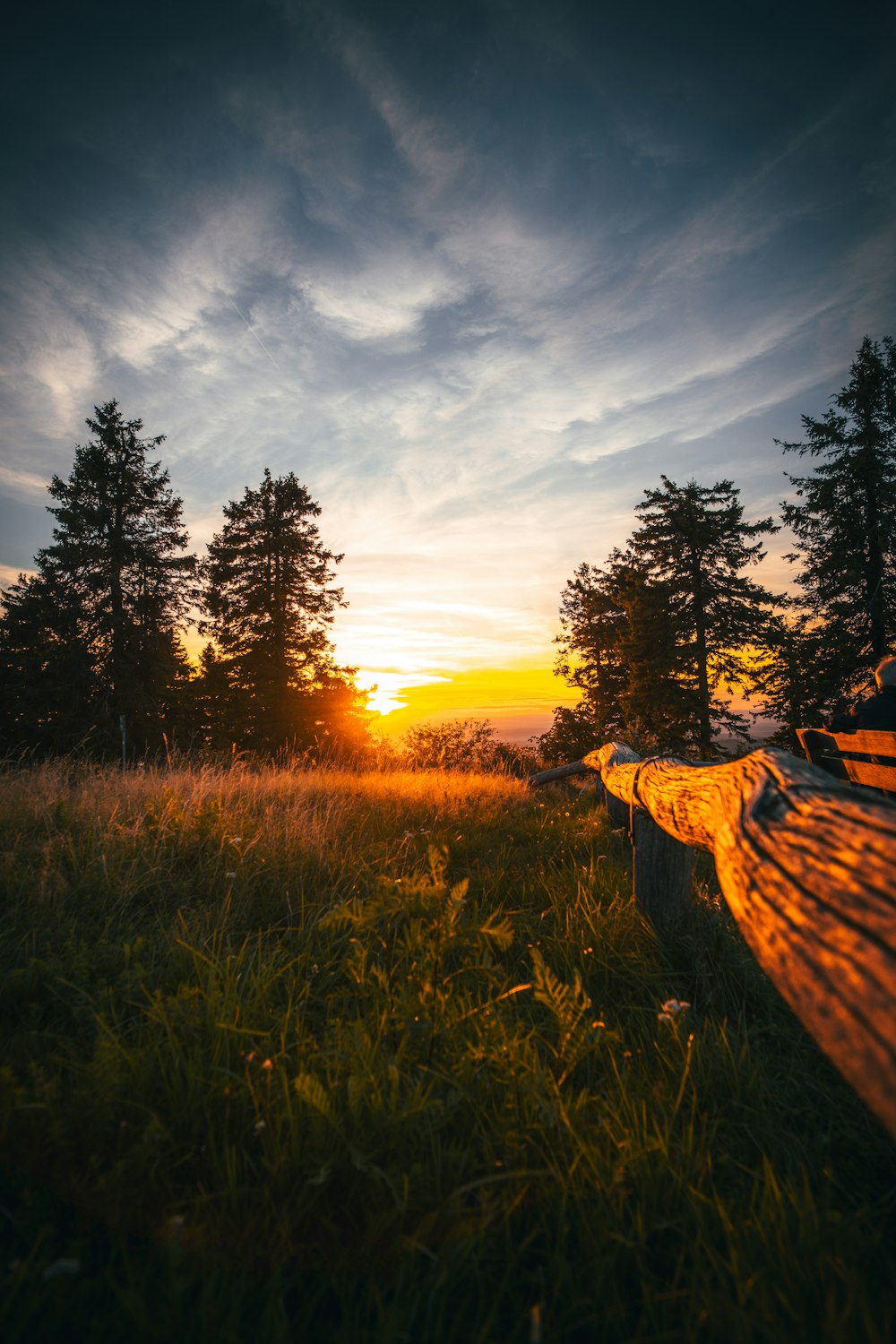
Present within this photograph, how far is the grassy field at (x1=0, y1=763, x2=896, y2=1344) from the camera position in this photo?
104 cm

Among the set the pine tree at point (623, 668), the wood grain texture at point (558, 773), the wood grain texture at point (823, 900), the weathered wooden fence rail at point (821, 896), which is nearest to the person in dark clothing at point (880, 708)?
the weathered wooden fence rail at point (821, 896)

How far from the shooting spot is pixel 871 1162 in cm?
160

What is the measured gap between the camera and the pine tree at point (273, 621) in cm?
2275

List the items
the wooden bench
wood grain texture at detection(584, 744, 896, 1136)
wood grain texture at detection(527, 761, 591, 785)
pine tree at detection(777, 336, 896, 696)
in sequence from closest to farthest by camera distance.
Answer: wood grain texture at detection(584, 744, 896, 1136)
the wooden bench
wood grain texture at detection(527, 761, 591, 785)
pine tree at detection(777, 336, 896, 696)

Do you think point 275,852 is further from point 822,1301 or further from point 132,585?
point 132,585

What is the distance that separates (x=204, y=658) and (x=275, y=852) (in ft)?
81.6

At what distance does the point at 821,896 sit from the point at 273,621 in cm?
2458

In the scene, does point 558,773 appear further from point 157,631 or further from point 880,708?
point 157,631

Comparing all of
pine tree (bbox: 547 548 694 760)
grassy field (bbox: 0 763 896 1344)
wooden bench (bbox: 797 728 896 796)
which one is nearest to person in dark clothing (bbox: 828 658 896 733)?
wooden bench (bbox: 797 728 896 796)

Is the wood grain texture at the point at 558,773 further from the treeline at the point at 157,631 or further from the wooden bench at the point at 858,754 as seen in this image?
the treeline at the point at 157,631

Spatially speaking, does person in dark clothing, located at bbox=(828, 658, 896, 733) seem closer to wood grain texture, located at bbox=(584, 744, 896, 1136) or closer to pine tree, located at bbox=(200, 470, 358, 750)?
wood grain texture, located at bbox=(584, 744, 896, 1136)

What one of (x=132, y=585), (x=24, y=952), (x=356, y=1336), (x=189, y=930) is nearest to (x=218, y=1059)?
(x=356, y=1336)

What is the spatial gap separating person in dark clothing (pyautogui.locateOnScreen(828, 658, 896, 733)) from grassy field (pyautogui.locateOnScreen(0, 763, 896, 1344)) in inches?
61.9

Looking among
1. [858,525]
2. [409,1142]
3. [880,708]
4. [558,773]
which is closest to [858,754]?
[880,708]
